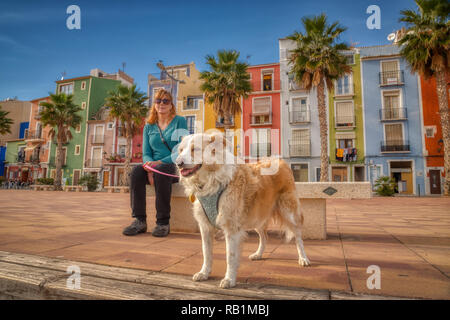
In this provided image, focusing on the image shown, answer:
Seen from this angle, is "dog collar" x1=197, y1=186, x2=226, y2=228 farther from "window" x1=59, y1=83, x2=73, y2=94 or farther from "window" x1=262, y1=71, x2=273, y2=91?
"window" x1=59, y1=83, x2=73, y2=94

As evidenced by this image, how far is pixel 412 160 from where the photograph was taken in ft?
75.2

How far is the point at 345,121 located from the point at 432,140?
736 cm

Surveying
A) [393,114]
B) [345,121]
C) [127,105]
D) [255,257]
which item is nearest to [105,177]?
[127,105]

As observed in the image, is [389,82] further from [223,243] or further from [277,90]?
[223,243]

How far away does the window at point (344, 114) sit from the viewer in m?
24.6

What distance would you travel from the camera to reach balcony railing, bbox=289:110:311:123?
2544cm

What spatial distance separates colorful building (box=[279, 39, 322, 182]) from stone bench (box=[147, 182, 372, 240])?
71.2ft

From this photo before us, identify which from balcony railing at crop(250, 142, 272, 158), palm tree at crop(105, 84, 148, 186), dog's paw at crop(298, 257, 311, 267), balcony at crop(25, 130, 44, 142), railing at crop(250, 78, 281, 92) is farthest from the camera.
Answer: balcony at crop(25, 130, 44, 142)

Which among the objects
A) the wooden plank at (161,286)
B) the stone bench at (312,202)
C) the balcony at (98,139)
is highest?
the balcony at (98,139)

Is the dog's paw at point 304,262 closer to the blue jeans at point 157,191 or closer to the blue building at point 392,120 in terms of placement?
the blue jeans at point 157,191

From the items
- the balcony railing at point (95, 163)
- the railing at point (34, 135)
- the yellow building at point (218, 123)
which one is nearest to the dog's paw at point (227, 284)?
the yellow building at point (218, 123)

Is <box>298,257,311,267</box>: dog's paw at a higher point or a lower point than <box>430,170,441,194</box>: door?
lower

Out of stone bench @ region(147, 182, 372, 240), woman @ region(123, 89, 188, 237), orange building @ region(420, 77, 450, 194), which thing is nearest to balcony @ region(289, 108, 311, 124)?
orange building @ region(420, 77, 450, 194)

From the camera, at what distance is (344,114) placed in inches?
979
